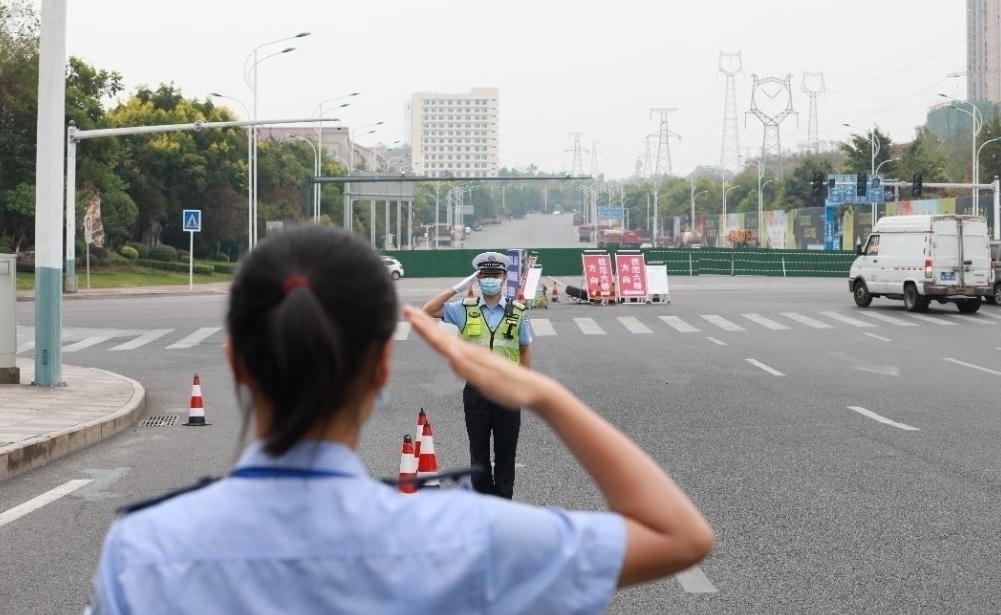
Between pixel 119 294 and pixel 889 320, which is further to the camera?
pixel 119 294

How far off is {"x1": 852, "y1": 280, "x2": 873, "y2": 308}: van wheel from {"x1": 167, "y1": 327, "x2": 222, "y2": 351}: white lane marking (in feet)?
60.2

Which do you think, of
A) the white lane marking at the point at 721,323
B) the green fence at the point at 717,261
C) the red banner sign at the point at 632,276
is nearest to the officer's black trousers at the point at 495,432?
the white lane marking at the point at 721,323

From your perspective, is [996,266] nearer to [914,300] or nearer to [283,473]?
[914,300]

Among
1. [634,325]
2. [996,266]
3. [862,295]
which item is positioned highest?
[996,266]

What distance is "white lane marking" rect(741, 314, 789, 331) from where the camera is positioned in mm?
31753

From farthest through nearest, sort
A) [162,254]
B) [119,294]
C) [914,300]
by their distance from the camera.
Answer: [162,254] → [119,294] → [914,300]

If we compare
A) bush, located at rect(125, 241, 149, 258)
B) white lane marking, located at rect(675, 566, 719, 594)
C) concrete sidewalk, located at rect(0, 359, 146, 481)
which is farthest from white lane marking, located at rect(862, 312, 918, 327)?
bush, located at rect(125, 241, 149, 258)

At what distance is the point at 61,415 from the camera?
1476cm

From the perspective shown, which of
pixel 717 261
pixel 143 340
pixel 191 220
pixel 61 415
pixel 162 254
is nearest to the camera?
pixel 61 415

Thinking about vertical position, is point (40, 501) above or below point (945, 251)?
below

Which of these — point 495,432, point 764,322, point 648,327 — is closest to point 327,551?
point 495,432

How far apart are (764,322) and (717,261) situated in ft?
145

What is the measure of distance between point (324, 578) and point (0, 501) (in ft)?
30.3

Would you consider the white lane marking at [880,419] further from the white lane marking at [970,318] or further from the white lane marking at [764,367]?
the white lane marking at [970,318]
